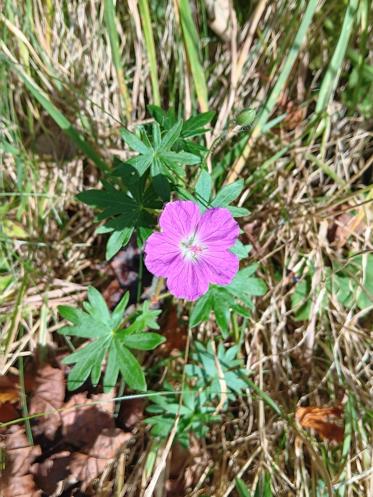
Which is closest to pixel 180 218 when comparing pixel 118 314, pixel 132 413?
pixel 118 314

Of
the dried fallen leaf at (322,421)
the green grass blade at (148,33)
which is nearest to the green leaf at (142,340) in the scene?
the dried fallen leaf at (322,421)

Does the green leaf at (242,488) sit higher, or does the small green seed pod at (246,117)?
the small green seed pod at (246,117)

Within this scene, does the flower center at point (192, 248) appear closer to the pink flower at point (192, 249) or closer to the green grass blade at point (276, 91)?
the pink flower at point (192, 249)

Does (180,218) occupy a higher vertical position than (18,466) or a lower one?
higher

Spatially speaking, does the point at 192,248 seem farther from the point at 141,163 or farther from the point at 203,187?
the point at 141,163

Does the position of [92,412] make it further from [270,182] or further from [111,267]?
[270,182]

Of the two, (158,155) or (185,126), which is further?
(185,126)

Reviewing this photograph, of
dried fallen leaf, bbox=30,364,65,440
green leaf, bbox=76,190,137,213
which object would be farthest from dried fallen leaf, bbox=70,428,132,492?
green leaf, bbox=76,190,137,213
